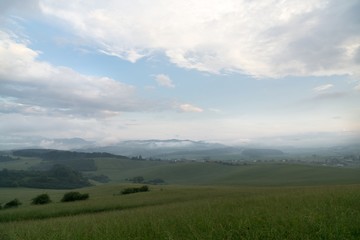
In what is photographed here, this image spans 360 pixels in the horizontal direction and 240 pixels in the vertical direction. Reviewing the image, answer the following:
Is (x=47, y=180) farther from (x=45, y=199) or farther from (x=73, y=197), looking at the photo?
(x=73, y=197)

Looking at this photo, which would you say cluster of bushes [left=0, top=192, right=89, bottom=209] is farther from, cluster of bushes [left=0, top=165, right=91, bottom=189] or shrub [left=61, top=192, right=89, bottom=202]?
cluster of bushes [left=0, top=165, right=91, bottom=189]

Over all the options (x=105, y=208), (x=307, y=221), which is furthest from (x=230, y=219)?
(x=105, y=208)

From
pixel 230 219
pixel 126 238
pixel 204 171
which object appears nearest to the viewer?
pixel 126 238

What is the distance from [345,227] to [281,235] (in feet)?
5.86

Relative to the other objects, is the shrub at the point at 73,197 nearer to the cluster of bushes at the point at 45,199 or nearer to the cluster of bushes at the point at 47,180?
the cluster of bushes at the point at 45,199

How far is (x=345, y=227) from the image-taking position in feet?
29.2

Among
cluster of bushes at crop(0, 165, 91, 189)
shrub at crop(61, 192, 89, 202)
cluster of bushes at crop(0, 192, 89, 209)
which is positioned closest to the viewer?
cluster of bushes at crop(0, 192, 89, 209)

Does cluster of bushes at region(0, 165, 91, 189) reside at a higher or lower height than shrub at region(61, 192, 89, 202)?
lower

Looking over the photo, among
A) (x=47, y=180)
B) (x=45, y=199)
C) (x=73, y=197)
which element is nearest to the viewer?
(x=45, y=199)

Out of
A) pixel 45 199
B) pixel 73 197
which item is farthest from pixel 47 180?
pixel 73 197

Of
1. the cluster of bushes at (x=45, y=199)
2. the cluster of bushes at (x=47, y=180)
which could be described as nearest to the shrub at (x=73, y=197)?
the cluster of bushes at (x=45, y=199)

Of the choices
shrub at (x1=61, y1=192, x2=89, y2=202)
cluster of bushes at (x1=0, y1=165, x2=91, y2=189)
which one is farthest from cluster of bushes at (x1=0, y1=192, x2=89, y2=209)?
cluster of bushes at (x1=0, y1=165, x2=91, y2=189)

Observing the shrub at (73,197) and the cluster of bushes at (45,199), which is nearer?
the cluster of bushes at (45,199)

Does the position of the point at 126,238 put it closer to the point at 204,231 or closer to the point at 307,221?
the point at 204,231
